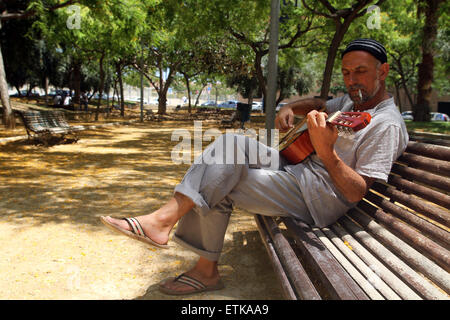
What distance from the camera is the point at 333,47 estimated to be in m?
9.72

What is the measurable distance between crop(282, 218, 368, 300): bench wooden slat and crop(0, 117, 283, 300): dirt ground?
0.60 meters

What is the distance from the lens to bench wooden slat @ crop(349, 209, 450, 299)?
64.8 inches

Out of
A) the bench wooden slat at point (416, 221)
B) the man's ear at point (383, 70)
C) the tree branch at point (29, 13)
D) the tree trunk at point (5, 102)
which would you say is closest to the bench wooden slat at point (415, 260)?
the bench wooden slat at point (416, 221)

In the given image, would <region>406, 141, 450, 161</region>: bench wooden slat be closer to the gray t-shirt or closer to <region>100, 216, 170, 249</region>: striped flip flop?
the gray t-shirt

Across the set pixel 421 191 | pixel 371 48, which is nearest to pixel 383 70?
pixel 371 48

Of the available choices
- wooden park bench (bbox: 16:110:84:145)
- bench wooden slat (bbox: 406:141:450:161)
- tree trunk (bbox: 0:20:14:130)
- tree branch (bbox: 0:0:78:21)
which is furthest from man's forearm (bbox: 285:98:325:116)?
tree trunk (bbox: 0:20:14:130)

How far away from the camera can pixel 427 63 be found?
16109 millimetres

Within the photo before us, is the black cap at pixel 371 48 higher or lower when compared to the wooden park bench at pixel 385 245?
higher

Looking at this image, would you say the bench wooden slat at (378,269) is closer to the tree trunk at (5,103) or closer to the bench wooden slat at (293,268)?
the bench wooden slat at (293,268)

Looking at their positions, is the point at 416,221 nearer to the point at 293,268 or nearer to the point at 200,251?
the point at 293,268

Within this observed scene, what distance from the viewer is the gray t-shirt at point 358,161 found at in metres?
→ 2.24

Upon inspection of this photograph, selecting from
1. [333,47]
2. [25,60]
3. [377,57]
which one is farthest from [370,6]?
[25,60]

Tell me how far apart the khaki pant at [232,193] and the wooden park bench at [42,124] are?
8.84m
